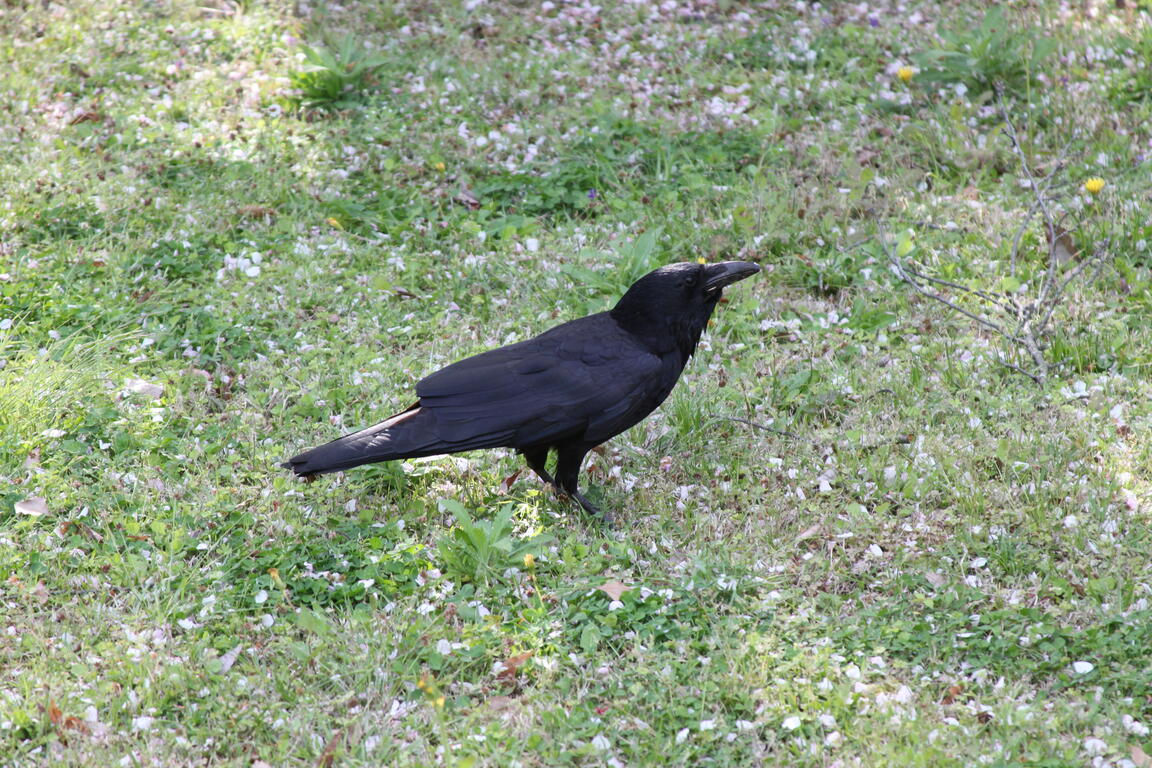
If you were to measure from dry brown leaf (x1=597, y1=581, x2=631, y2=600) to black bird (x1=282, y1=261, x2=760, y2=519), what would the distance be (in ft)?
1.83

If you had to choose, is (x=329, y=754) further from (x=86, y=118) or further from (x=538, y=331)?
(x=86, y=118)

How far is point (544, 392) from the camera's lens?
4598 mm

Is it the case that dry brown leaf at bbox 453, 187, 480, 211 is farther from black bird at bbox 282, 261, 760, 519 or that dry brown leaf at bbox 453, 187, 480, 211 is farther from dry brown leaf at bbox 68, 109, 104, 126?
dry brown leaf at bbox 68, 109, 104, 126

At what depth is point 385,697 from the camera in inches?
146

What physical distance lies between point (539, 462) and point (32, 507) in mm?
2057

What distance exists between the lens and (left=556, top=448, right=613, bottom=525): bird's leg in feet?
15.4

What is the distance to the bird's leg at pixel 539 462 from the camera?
4769mm

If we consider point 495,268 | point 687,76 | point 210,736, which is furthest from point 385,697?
point 687,76

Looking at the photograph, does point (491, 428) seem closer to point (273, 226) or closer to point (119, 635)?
point (119, 635)

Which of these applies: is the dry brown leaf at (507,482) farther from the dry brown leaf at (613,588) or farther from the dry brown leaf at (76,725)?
the dry brown leaf at (76,725)

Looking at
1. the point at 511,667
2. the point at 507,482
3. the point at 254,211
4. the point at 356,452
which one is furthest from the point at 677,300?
the point at 254,211

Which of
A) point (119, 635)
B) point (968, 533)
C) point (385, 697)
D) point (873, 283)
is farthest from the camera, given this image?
point (873, 283)

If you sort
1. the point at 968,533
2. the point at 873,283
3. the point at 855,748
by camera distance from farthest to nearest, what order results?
the point at 873,283
the point at 968,533
the point at 855,748

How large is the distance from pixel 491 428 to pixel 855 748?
182 centimetres
